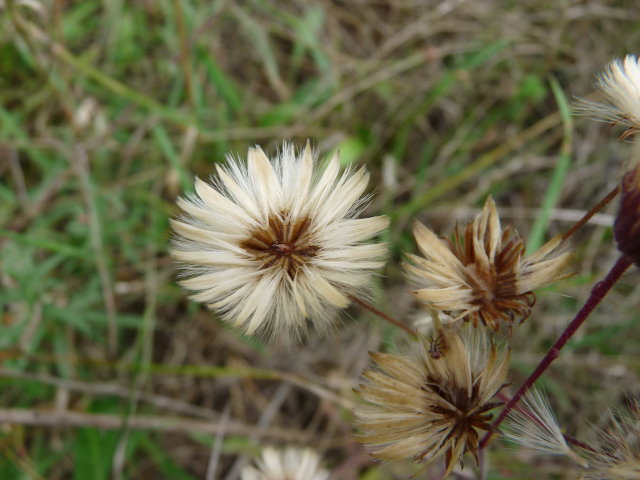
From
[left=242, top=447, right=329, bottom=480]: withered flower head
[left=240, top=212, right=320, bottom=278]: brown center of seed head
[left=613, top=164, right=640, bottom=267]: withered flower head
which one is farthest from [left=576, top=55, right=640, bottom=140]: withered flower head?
[left=242, top=447, right=329, bottom=480]: withered flower head

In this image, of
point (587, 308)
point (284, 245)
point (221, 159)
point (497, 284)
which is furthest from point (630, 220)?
point (221, 159)

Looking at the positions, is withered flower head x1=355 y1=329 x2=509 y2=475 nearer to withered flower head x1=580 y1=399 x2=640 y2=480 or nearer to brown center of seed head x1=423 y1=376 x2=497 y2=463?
brown center of seed head x1=423 y1=376 x2=497 y2=463

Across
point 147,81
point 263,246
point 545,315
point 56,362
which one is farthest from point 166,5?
point 545,315

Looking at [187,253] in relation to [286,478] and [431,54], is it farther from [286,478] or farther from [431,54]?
[431,54]

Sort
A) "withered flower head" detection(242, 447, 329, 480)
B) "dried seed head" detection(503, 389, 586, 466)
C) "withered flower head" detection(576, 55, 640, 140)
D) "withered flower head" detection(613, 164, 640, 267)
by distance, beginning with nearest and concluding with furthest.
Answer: "withered flower head" detection(613, 164, 640, 267)
"dried seed head" detection(503, 389, 586, 466)
"withered flower head" detection(576, 55, 640, 140)
"withered flower head" detection(242, 447, 329, 480)

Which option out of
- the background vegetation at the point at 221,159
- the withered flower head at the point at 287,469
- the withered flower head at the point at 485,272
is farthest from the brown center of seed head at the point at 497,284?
the background vegetation at the point at 221,159
